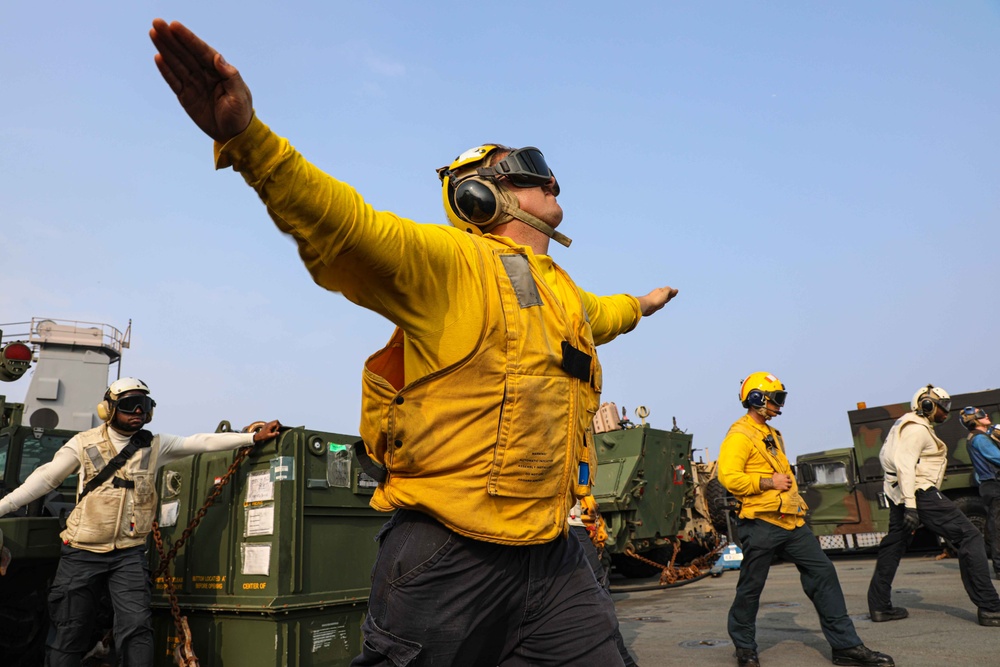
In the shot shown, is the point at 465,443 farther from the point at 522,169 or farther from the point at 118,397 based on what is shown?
the point at 118,397

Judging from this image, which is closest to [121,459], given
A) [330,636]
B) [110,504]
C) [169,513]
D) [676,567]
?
→ [110,504]

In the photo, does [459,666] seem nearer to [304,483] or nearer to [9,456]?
[304,483]

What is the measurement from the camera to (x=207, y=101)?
1.47m

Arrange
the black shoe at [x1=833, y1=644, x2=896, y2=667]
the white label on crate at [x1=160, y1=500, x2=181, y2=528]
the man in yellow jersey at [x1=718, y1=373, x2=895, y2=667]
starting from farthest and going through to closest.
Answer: the white label on crate at [x1=160, y1=500, x2=181, y2=528] < the man in yellow jersey at [x1=718, y1=373, x2=895, y2=667] < the black shoe at [x1=833, y1=644, x2=896, y2=667]

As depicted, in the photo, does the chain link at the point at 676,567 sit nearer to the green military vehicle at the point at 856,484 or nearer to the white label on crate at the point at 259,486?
the green military vehicle at the point at 856,484

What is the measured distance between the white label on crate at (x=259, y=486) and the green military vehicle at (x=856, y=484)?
485 inches

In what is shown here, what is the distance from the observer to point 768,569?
5.58m

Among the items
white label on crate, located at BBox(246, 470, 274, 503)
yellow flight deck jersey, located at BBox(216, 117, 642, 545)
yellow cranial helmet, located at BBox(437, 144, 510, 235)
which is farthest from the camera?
white label on crate, located at BBox(246, 470, 274, 503)

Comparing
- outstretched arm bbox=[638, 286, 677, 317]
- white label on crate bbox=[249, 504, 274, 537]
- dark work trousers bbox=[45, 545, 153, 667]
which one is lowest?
dark work trousers bbox=[45, 545, 153, 667]

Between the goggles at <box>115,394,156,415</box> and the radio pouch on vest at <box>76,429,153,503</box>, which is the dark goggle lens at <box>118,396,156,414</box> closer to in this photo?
the goggles at <box>115,394,156,415</box>

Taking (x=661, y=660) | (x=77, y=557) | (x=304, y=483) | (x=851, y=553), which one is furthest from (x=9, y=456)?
(x=851, y=553)

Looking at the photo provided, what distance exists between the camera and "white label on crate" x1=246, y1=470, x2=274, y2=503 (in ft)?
15.7

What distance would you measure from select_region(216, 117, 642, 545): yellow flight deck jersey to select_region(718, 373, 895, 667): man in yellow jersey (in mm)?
4168

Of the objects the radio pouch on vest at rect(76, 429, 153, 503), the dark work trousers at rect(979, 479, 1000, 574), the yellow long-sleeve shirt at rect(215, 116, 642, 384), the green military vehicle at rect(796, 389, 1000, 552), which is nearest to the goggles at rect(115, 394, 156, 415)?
the radio pouch on vest at rect(76, 429, 153, 503)
